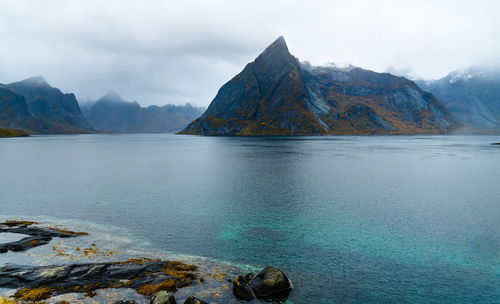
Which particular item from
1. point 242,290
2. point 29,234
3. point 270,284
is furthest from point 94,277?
point 29,234

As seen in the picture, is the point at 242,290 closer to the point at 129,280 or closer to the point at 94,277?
the point at 129,280

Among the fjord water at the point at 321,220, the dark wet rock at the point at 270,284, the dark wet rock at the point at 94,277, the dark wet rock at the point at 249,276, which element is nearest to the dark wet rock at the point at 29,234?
the dark wet rock at the point at 94,277

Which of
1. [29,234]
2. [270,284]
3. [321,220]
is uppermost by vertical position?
[270,284]

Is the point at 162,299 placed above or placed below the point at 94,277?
above

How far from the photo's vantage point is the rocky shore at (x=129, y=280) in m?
21.1

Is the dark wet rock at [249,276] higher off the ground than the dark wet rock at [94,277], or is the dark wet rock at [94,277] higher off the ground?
the dark wet rock at [249,276]

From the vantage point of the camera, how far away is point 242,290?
70.1ft

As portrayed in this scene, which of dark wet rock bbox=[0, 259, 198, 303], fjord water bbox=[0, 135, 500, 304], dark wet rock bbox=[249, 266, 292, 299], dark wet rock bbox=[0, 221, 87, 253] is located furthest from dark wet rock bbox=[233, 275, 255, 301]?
dark wet rock bbox=[0, 221, 87, 253]

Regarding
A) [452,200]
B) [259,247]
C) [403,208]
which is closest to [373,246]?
[259,247]

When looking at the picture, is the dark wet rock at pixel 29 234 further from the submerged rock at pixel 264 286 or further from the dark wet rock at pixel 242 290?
the submerged rock at pixel 264 286

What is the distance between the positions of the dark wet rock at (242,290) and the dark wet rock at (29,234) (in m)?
22.2

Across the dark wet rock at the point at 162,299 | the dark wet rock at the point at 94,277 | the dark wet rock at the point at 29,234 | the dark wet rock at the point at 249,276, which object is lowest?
the dark wet rock at the point at 29,234

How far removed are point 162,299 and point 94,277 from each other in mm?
7882

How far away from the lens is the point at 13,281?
74.3 ft
